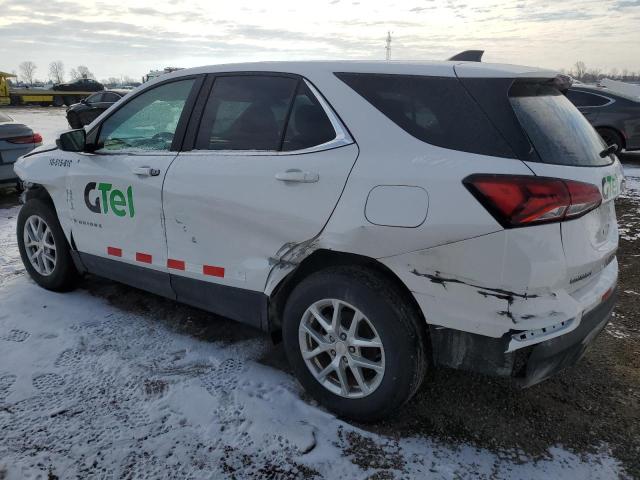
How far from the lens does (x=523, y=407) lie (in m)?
2.72

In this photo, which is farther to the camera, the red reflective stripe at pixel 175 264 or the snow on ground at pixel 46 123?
the snow on ground at pixel 46 123

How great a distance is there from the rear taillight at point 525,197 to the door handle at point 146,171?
196 cm

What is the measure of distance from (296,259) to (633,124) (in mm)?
9604

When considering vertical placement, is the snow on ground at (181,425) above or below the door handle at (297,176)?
below

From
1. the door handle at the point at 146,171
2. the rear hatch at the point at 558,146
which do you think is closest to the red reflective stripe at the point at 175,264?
the door handle at the point at 146,171

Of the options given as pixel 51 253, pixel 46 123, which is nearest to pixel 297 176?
pixel 51 253

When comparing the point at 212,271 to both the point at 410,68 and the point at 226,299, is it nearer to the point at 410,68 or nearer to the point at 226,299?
the point at 226,299

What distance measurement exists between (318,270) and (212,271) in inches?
28.8

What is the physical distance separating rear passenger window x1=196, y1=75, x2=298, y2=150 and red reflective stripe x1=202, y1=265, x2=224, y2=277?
71 centimetres

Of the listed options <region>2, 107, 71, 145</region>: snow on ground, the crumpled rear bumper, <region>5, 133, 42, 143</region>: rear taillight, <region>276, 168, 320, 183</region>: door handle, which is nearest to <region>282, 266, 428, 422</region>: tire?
the crumpled rear bumper

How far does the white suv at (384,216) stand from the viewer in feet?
6.79

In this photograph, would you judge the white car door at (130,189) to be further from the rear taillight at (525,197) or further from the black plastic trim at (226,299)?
the rear taillight at (525,197)

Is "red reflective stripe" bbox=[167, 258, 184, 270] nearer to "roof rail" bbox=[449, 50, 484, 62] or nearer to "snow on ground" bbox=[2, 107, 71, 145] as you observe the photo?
"roof rail" bbox=[449, 50, 484, 62]

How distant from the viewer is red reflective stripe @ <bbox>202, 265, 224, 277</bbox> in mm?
2924
